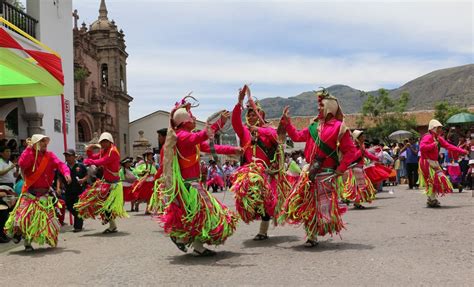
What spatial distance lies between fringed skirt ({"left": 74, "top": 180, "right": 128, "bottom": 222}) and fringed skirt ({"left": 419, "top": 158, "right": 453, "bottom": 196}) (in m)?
6.39

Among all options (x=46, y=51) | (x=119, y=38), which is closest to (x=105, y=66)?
(x=119, y=38)

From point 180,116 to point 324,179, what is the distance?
82.7 inches

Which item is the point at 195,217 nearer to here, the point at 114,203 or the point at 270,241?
the point at 270,241

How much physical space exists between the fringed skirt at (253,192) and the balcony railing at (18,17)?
1036 centimetres

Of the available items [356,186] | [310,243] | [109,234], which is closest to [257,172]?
[310,243]

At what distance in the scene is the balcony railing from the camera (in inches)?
583

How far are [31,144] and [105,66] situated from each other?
148 ft

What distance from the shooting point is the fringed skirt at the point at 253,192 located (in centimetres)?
767

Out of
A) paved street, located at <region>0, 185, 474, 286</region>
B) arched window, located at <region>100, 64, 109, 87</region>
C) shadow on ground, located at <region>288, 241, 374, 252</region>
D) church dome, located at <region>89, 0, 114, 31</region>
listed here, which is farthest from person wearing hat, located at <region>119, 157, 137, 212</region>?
church dome, located at <region>89, 0, 114, 31</region>

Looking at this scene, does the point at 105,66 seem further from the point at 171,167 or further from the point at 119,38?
the point at 171,167

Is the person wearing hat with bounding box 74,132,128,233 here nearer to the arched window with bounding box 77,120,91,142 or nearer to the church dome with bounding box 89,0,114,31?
the arched window with bounding box 77,120,91,142

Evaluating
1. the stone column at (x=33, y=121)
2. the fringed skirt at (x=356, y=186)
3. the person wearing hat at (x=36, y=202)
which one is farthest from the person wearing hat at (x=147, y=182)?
the stone column at (x=33, y=121)

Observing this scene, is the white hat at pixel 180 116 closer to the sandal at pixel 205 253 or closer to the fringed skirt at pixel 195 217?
the fringed skirt at pixel 195 217

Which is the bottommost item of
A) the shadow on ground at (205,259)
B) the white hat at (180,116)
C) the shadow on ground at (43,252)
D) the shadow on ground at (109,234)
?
the shadow on ground at (43,252)
